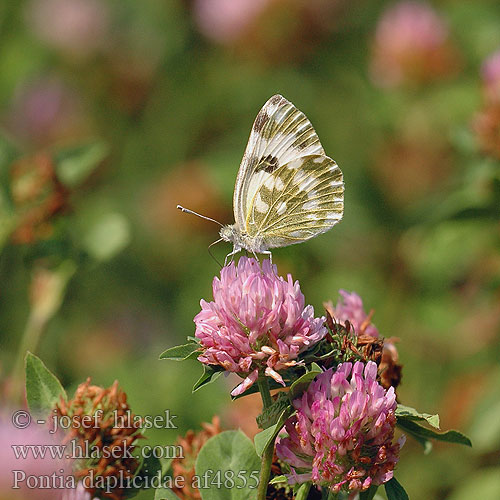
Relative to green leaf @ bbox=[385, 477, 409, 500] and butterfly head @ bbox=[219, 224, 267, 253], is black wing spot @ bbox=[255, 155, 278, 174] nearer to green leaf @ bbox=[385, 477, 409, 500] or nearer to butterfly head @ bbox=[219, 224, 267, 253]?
butterfly head @ bbox=[219, 224, 267, 253]

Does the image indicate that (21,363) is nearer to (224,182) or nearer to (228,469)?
(228,469)

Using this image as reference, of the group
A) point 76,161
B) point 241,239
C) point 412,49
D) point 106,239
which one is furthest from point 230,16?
point 241,239

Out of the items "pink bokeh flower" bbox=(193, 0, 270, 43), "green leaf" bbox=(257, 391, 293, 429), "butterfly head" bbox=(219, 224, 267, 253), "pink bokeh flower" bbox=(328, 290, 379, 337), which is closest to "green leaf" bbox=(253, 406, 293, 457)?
"green leaf" bbox=(257, 391, 293, 429)

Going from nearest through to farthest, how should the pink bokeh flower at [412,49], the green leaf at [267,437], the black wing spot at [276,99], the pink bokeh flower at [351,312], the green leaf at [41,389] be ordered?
the green leaf at [267,437] < the green leaf at [41,389] < the pink bokeh flower at [351,312] < the black wing spot at [276,99] < the pink bokeh flower at [412,49]

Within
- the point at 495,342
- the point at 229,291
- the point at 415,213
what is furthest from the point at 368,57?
the point at 229,291

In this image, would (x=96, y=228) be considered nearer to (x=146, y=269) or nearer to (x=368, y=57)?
(x=146, y=269)

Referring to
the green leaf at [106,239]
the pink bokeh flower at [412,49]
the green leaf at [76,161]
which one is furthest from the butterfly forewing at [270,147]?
the pink bokeh flower at [412,49]

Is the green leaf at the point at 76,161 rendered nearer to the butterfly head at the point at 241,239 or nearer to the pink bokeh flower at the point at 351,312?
the butterfly head at the point at 241,239
